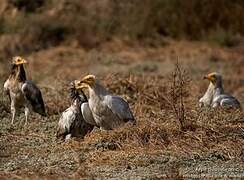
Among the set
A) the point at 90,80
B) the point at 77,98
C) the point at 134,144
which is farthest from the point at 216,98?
the point at 134,144

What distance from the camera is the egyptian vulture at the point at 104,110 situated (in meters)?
10.7

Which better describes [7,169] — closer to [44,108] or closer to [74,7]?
[44,108]

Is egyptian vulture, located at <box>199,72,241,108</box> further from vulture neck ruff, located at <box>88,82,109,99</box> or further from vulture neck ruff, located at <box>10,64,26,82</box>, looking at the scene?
vulture neck ruff, located at <box>88,82,109,99</box>

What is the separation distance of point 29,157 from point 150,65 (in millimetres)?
11309

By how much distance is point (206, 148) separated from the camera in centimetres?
1006

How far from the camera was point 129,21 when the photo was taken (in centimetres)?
2584

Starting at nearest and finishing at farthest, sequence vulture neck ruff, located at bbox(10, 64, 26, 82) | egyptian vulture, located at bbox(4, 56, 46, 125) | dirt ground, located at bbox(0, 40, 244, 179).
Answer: dirt ground, located at bbox(0, 40, 244, 179) → egyptian vulture, located at bbox(4, 56, 46, 125) → vulture neck ruff, located at bbox(10, 64, 26, 82)

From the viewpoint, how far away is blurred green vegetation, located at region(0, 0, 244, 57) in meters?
24.7

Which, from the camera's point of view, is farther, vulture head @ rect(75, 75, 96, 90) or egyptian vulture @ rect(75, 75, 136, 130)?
vulture head @ rect(75, 75, 96, 90)

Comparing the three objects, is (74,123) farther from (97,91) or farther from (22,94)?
(22,94)

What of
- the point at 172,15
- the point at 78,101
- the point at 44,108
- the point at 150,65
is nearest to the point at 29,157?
the point at 78,101

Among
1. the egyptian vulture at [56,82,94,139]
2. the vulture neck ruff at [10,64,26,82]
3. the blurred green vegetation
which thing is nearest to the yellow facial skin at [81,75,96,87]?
the egyptian vulture at [56,82,94,139]

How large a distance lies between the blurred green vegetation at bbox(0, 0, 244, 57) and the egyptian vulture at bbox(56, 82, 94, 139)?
1290 centimetres

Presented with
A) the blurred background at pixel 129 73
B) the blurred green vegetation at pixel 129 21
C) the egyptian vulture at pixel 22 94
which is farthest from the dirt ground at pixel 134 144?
the blurred green vegetation at pixel 129 21
